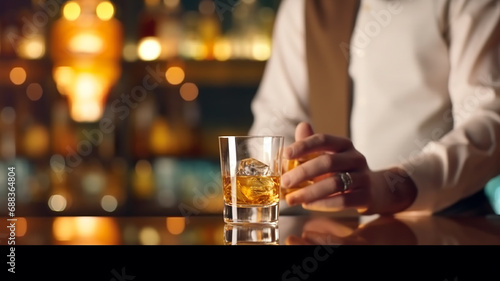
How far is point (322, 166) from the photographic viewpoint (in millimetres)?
1220

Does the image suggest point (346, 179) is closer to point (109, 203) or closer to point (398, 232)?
point (398, 232)

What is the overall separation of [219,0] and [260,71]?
37 centimetres

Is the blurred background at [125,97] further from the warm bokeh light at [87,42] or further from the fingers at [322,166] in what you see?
the fingers at [322,166]

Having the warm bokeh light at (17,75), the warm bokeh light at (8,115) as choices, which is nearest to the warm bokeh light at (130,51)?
the warm bokeh light at (17,75)

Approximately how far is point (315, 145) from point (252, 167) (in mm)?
322

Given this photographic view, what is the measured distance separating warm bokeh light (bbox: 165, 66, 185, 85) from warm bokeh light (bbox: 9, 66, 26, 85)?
62 centimetres

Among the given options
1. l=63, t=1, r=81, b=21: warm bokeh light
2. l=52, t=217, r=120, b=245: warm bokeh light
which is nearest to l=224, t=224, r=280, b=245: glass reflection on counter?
l=52, t=217, r=120, b=245: warm bokeh light

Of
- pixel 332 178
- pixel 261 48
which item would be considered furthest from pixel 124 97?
pixel 332 178

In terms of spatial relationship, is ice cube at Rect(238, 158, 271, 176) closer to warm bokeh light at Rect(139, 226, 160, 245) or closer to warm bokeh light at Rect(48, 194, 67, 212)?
warm bokeh light at Rect(139, 226, 160, 245)

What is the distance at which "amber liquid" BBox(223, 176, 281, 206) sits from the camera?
2.93ft

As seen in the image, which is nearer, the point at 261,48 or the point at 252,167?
the point at 252,167

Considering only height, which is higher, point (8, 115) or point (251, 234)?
point (8, 115)
